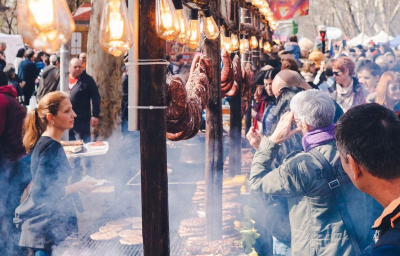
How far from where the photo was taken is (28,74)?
14875 mm

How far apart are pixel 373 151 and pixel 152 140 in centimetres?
165

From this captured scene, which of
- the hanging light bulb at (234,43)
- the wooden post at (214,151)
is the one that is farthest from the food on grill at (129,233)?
the hanging light bulb at (234,43)

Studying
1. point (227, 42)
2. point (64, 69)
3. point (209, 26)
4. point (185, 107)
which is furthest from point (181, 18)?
point (64, 69)

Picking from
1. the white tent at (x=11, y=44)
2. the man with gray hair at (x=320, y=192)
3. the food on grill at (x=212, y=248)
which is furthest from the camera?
the white tent at (x=11, y=44)

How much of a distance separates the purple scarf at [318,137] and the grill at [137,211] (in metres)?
2.26

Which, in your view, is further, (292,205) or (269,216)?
(269,216)

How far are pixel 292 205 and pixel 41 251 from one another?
206cm

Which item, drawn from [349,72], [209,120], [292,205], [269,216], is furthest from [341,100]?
[292,205]

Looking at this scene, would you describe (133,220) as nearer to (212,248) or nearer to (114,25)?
(212,248)

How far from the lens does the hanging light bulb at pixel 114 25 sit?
2779 mm

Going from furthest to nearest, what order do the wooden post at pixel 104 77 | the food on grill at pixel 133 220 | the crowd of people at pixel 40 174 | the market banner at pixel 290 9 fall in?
the market banner at pixel 290 9, the wooden post at pixel 104 77, the food on grill at pixel 133 220, the crowd of people at pixel 40 174

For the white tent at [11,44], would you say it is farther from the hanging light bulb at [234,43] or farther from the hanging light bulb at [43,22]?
the hanging light bulb at [43,22]

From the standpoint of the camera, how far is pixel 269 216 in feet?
14.1

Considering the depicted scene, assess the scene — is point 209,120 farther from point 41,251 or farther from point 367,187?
point 367,187
